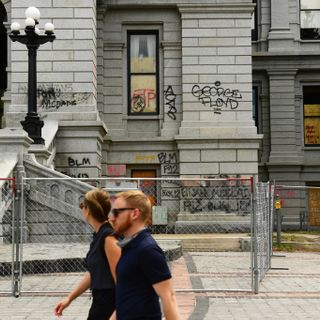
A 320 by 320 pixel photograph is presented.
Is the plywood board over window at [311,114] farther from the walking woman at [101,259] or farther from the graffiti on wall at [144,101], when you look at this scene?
the walking woman at [101,259]

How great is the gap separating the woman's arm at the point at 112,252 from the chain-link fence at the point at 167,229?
626 cm

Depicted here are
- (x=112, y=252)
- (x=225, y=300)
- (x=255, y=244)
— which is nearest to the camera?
(x=112, y=252)

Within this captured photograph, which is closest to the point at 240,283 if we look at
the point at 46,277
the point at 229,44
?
the point at 46,277

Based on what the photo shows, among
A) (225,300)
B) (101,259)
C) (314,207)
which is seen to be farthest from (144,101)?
(101,259)

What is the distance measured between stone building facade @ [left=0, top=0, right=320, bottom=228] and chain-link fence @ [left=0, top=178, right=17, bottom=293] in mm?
5893

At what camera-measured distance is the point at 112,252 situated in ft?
16.8

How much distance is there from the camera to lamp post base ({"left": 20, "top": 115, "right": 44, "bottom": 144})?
1778 centimetres

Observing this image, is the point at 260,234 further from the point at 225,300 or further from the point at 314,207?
the point at 314,207

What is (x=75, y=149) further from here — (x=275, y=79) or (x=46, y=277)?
(x=275, y=79)

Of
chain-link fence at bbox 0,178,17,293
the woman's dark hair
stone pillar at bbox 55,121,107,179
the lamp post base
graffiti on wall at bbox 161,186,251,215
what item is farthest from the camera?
stone pillar at bbox 55,121,107,179

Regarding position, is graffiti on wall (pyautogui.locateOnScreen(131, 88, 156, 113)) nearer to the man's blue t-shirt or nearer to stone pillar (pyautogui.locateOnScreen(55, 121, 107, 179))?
stone pillar (pyautogui.locateOnScreen(55, 121, 107, 179))

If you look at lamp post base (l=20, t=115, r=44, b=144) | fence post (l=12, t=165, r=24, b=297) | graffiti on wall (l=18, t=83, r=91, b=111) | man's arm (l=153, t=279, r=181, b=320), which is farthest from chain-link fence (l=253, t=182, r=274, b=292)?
graffiti on wall (l=18, t=83, r=91, b=111)

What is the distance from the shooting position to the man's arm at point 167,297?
4.22m

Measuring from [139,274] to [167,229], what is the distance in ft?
33.0
